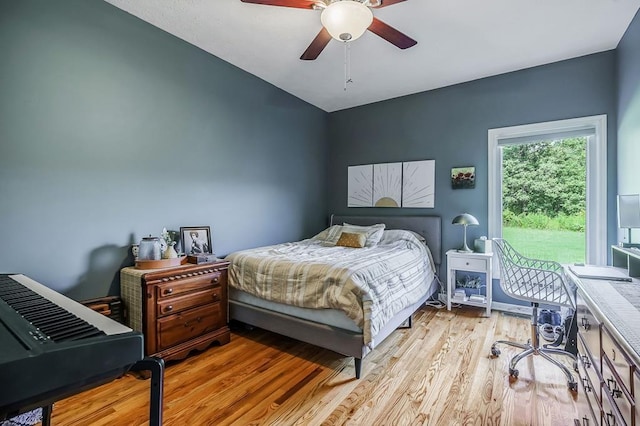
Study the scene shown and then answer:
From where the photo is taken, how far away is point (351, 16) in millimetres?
1745

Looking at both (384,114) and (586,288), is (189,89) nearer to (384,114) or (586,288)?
(384,114)

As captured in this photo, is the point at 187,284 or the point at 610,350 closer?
the point at 610,350

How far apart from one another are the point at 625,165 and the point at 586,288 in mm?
1918

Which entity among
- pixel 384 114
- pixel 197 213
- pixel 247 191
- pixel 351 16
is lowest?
pixel 197 213

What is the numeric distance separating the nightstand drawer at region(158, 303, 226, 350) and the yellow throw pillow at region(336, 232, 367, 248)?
5.39 feet

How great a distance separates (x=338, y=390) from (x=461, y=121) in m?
3.45

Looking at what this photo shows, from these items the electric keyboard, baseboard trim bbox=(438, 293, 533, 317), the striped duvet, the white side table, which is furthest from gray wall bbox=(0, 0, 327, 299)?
baseboard trim bbox=(438, 293, 533, 317)

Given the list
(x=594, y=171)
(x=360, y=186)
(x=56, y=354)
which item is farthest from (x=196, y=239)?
(x=594, y=171)

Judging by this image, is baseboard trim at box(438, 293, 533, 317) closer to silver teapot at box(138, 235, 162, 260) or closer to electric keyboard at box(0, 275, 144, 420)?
silver teapot at box(138, 235, 162, 260)

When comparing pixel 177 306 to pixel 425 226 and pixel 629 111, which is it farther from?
pixel 629 111

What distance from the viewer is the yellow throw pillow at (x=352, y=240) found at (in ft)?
12.0

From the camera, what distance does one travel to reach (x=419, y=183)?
416cm

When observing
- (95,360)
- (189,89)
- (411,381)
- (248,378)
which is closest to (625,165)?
(411,381)

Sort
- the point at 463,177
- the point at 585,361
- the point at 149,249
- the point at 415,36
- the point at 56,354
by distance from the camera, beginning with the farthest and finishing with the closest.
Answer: the point at 463,177 → the point at 415,36 → the point at 149,249 → the point at 585,361 → the point at 56,354
